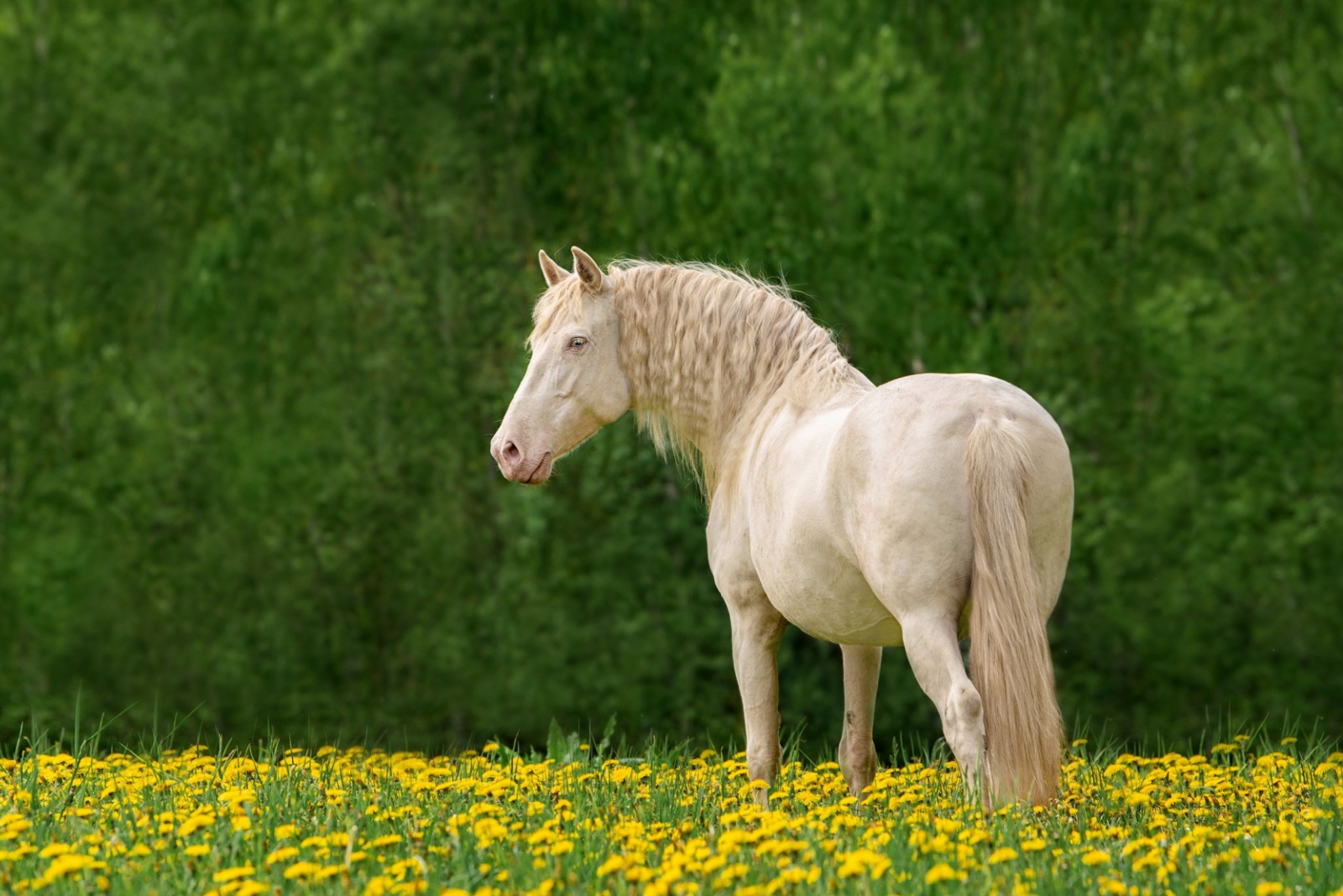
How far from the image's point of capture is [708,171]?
11609 mm

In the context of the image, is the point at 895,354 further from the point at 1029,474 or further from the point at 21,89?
the point at 21,89

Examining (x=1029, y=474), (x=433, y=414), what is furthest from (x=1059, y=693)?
(x=1029, y=474)

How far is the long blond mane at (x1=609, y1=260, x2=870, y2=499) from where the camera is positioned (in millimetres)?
5578

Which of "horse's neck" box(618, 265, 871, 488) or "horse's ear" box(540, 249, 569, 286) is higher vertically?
"horse's ear" box(540, 249, 569, 286)

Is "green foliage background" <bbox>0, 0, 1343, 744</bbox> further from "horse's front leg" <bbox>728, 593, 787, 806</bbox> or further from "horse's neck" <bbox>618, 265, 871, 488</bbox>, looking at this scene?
"horse's front leg" <bbox>728, 593, 787, 806</bbox>

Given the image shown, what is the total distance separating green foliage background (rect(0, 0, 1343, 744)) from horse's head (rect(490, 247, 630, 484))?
4.63 metres

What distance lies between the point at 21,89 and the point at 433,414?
17.0ft

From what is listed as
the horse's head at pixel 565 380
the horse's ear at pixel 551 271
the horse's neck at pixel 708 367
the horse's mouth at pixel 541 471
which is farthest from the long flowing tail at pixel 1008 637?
the horse's ear at pixel 551 271

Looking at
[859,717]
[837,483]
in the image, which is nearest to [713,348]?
[837,483]

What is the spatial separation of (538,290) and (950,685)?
782 centimetres

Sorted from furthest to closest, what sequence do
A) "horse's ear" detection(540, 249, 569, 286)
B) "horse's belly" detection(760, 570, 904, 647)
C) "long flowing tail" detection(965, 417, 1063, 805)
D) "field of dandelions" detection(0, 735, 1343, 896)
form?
"horse's ear" detection(540, 249, 569, 286), "horse's belly" detection(760, 570, 904, 647), "long flowing tail" detection(965, 417, 1063, 805), "field of dandelions" detection(0, 735, 1343, 896)

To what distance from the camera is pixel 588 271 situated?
5609 mm

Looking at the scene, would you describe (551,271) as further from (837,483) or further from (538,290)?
(538,290)

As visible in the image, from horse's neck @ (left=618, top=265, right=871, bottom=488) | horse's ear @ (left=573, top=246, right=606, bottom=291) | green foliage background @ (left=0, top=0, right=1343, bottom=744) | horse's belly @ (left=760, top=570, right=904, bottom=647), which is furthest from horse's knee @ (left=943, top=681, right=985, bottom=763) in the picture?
green foliage background @ (left=0, top=0, right=1343, bottom=744)
